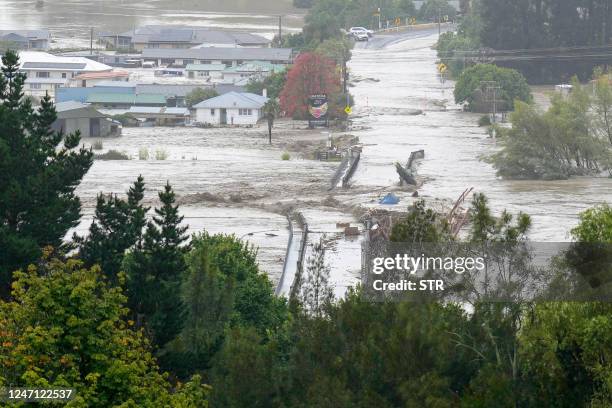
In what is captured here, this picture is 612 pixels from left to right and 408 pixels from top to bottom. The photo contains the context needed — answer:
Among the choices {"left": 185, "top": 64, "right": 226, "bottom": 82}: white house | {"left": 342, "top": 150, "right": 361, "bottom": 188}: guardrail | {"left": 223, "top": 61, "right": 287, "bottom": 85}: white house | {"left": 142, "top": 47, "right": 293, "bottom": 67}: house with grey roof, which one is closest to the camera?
{"left": 342, "top": 150, "right": 361, "bottom": 188}: guardrail

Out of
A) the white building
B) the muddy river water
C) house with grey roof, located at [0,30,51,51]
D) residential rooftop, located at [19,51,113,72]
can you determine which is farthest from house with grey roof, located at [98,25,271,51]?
the white building

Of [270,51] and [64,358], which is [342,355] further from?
[270,51]

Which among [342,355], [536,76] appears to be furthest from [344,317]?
[536,76]

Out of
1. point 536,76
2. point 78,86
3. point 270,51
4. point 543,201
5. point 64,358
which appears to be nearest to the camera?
point 64,358

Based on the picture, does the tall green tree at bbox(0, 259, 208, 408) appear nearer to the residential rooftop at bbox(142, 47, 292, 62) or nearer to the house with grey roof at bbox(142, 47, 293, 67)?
the house with grey roof at bbox(142, 47, 293, 67)

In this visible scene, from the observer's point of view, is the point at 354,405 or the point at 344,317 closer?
the point at 354,405

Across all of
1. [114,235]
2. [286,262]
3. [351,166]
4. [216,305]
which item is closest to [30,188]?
[114,235]
